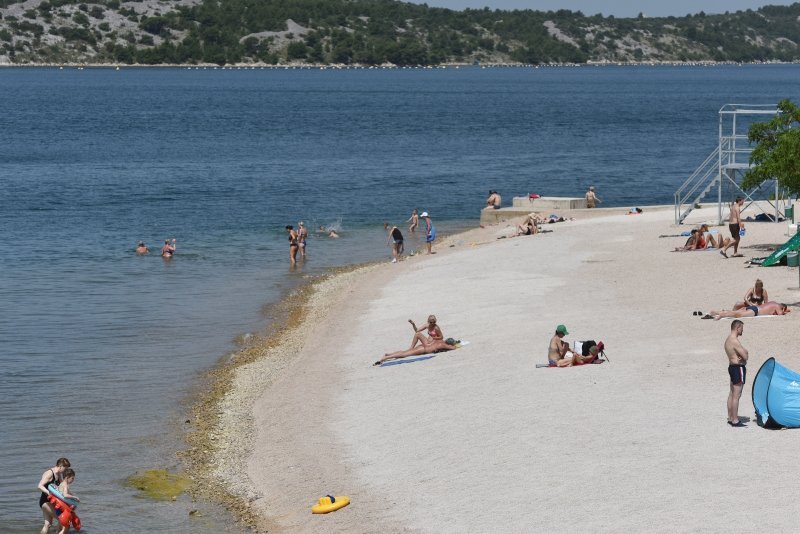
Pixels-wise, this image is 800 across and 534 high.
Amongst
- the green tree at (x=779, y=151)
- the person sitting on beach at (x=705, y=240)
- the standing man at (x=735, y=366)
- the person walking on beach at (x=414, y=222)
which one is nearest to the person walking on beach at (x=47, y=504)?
the standing man at (x=735, y=366)

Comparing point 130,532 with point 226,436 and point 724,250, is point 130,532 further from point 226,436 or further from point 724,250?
point 724,250

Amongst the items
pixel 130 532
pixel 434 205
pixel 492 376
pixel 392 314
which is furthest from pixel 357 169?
pixel 130 532

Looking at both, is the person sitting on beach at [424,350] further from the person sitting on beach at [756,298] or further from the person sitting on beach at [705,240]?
the person sitting on beach at [705,240]

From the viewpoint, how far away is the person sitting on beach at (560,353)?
71.8 feet

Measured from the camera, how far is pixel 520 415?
1939 centimetres

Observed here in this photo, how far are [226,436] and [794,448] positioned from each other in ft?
30.7

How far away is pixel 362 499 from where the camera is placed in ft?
56.0

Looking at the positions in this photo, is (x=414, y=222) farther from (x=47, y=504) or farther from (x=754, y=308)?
(x=47, y=504)

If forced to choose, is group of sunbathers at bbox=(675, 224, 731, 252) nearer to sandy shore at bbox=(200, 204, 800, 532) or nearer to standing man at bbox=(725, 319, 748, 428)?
sandy shore at bbox=(200, 204, 800, 532)

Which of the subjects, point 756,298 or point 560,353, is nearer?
point 560,353

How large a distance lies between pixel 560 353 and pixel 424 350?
10.5 ft

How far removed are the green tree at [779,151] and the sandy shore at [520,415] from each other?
88.2 inches

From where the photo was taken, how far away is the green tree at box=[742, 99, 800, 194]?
93.5ft

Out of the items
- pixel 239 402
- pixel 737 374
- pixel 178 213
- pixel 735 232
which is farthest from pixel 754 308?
pixel 178 213
